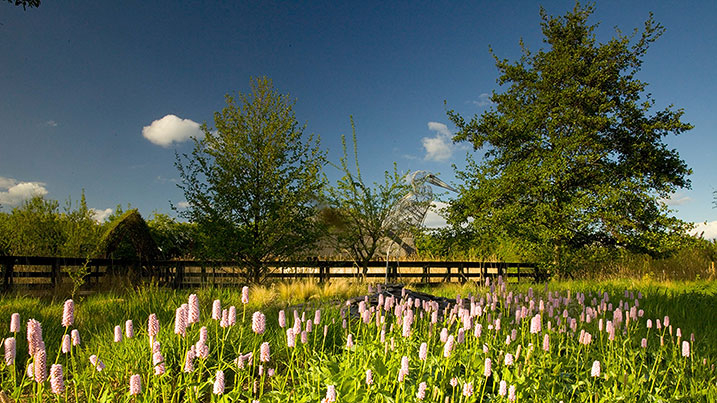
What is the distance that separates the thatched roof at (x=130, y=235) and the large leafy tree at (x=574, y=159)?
474 inches

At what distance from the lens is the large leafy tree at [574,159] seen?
606 inches

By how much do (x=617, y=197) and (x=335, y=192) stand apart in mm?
9971

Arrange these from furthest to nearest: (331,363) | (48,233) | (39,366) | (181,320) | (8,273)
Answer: (48,233) < (8,273) < (331,363) < (181,320) < (39,366)

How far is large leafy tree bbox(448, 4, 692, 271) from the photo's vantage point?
50.5ft

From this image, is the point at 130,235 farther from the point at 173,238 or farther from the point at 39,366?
the point at 39,366

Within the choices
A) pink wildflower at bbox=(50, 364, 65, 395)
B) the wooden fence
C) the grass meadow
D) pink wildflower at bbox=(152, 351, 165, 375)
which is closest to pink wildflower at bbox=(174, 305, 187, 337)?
the grass meadow

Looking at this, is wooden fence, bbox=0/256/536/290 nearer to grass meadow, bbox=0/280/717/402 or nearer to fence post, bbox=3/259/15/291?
fence post, bbox=3/259/15/291

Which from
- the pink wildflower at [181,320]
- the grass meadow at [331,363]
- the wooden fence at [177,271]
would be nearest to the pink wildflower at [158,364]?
the grass meadow at [331,363]

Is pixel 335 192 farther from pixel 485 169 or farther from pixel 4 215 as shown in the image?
pixel 4 215

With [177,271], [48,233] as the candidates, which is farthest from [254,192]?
[48,233]

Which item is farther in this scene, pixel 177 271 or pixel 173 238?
pixel 173 238

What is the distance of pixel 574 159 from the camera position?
16.1 metres

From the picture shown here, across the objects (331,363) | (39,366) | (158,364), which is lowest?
(331,363)

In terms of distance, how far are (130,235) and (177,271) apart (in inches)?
69.4
